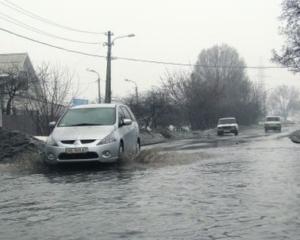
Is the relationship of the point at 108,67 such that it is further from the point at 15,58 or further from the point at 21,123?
the point at 15,58

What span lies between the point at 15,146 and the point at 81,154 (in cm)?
473

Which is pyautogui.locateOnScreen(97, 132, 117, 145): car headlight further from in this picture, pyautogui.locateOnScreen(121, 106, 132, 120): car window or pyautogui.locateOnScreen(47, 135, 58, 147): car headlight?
pyautogui.locateOnScreen(121, 106, 132, 120): car window

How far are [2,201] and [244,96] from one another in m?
78.3

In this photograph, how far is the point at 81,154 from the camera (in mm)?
12922

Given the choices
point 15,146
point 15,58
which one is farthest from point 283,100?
point 15,146

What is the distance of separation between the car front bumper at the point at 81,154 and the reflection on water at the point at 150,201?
0.89ft

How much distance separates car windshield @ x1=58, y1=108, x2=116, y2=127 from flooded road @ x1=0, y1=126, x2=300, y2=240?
3.72ft

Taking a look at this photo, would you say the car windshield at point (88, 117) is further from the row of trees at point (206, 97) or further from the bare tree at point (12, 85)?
the row of trees at point (206, 97)

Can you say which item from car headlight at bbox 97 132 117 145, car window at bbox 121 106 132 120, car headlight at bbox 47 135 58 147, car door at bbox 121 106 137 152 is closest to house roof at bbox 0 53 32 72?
car window at bbox 121 106 132 120

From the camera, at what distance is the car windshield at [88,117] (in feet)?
46.3

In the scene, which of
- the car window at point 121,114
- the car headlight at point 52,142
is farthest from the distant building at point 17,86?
the car headlight at point 52,142

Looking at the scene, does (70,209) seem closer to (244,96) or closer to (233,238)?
(233,238)

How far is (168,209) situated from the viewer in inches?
302

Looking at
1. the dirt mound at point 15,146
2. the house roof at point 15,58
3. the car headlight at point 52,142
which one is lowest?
the dirt mound at point 15,146
